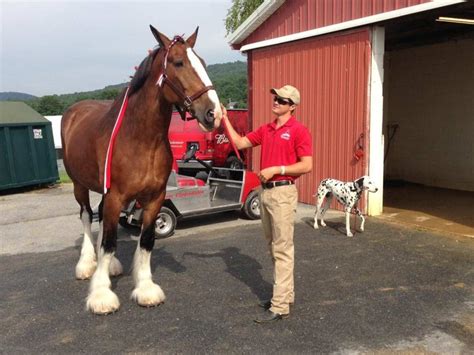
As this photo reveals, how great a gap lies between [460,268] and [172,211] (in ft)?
13.2

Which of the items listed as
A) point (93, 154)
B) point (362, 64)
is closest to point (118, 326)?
point (93, 154)

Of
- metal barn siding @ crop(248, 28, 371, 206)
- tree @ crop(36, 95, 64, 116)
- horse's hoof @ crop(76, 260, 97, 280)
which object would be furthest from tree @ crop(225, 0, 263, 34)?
tree @ crop(36, 95, 64, 116)

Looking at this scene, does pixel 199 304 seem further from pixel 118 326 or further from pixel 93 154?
pixel 93 154

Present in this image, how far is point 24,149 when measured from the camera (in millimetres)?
12656

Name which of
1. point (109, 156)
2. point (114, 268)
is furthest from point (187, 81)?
point (114, 268)

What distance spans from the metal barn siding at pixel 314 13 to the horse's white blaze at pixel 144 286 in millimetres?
5711

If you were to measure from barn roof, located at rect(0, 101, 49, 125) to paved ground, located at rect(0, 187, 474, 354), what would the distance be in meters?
6.69

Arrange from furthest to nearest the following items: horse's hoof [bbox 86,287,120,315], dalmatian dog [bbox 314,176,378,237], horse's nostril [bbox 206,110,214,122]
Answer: dalmatian dog [bbox 314,176,378,237] → horse's hoof [bbox 86,287,120,315] → horse's nostril [bbox 206,110,214,122]

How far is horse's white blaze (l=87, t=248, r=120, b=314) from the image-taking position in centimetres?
403

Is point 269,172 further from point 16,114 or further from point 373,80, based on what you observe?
point 16,114

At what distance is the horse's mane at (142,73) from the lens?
4.05 m

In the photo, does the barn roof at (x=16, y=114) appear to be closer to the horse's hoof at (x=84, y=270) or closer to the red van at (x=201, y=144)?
the red van at (x=201, y=144)

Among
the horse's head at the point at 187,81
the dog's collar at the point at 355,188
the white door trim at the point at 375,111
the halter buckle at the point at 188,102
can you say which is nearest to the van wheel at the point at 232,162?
the white door trim at the point at 375,111

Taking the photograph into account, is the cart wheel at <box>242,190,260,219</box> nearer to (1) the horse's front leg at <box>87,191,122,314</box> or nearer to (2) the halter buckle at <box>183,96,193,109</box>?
(1) the horse's front leg at <box>87,191,122,314</box>
